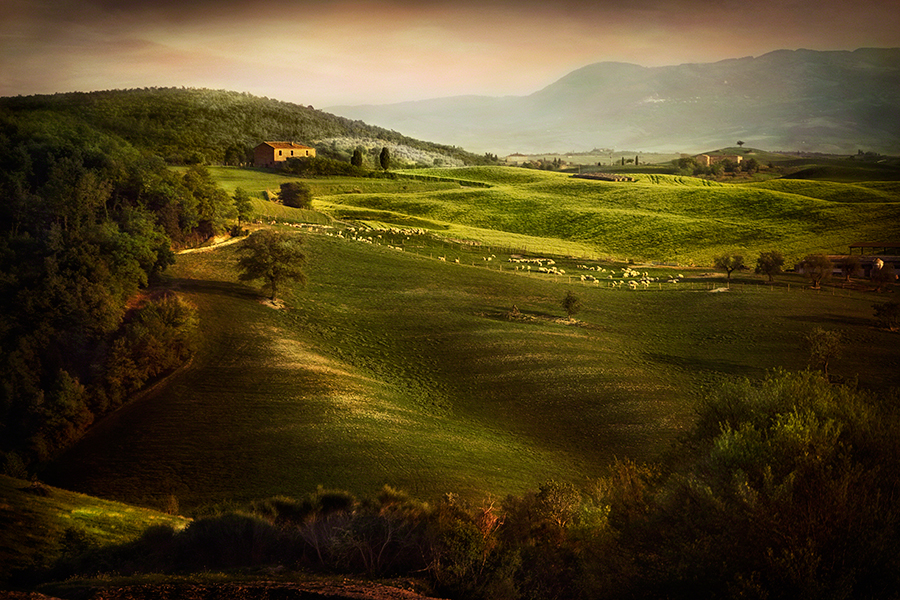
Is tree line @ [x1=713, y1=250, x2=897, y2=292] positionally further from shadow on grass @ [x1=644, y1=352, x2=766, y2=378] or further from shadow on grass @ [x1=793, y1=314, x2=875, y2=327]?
shadow on grass @ [x1=644, y1=352, x2=766, y2=378]

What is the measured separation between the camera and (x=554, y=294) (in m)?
45.3

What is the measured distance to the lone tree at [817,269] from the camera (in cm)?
4094

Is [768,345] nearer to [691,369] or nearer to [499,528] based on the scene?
[691,369]

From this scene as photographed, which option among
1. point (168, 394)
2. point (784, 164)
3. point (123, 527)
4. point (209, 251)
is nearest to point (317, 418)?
point (168, 394)

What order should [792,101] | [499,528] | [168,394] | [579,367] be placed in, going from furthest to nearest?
[792,101], [579,367], [168,394], [499,528]

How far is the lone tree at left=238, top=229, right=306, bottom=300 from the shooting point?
3666 cm

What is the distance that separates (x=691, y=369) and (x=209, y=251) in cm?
2977

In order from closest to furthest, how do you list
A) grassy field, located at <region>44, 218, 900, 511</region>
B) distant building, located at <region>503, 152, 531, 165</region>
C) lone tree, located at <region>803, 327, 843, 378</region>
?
grassy field, located at <region>44, 218, 900, 511</region> < lone tree, located at <region>803, 327, 843, 378</region> < distant building, located at <region>503, 152, 531, 165</region>

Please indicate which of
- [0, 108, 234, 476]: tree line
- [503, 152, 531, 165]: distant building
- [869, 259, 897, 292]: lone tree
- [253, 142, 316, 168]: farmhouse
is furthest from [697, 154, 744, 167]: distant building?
[0, 108, 234, 476]: tree line

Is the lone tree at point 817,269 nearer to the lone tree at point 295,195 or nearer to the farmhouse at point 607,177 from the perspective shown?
the lone tree at point 295,195

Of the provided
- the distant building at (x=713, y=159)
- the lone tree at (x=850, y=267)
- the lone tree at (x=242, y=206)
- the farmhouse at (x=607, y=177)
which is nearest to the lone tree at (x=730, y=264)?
the lone tree at (x=850, y=267)

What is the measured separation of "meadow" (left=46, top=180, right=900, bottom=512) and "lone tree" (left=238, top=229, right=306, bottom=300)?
1282 millimetres

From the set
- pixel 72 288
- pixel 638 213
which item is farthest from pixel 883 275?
pixel 638 213

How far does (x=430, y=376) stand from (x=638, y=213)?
56.3m
